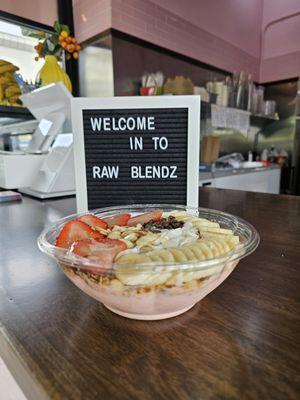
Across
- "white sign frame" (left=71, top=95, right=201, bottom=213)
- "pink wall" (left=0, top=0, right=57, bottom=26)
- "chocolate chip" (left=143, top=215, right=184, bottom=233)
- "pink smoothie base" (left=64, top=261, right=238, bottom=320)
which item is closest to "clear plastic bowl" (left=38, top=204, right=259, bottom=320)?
"pink smoothie base" (left=64, top=261, right=238, bottom=320)

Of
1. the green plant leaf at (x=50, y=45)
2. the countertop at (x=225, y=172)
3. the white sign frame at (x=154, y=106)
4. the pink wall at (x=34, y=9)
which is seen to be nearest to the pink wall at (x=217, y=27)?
the pink wall at (x=34, y=9)

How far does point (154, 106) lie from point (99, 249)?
44cm

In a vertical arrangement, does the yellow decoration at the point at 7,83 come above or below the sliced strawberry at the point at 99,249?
above

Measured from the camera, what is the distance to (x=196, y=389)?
240 mm

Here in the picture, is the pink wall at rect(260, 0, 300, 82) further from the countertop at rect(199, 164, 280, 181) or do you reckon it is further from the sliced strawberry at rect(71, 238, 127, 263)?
the sliced strawberry at rect(71, 238, 127, 263)

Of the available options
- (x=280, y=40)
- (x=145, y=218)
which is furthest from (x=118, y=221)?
(x=280, y=40)

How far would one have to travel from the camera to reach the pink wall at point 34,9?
6.64 feet

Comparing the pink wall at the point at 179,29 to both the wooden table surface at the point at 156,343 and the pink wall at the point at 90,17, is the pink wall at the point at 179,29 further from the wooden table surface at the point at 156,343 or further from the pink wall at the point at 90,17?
the wooden table surface at the point at 156,343

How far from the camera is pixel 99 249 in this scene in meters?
0.33

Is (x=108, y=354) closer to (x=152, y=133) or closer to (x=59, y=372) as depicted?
(x=59, y=372)

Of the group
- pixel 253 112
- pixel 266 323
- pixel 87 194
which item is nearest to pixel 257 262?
pixel 266 323

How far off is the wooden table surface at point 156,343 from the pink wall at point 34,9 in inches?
90.7

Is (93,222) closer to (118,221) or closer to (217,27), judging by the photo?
(118,221)

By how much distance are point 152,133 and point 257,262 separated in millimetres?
377
